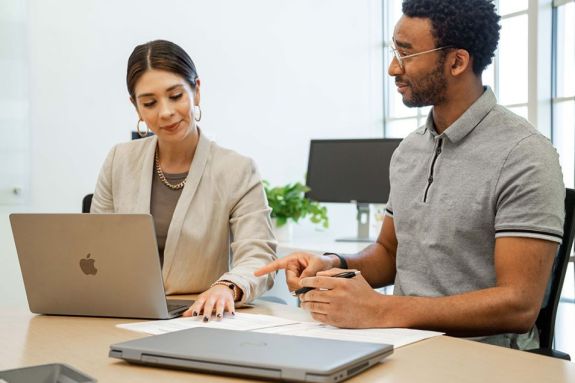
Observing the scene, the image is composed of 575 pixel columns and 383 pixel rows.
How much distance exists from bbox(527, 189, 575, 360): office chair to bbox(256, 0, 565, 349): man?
39 mm

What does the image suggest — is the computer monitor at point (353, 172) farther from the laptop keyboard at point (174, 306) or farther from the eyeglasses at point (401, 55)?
the laptop keyboard at point (174, 306)

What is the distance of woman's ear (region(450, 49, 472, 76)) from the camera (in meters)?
1.71

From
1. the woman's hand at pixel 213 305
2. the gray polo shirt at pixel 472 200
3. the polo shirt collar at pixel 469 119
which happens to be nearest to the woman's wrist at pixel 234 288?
the woman's hand at pixel 213 305

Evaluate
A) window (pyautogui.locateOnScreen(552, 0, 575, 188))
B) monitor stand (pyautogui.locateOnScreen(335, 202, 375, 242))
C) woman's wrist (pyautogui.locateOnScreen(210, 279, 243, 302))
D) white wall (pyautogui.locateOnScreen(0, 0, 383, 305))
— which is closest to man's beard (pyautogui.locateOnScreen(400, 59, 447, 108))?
woman's wrist (pyautogui.locateOnScreen(210, 279, 243, 302))

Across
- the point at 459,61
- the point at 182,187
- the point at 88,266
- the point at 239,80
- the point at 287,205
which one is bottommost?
the point at 287,205

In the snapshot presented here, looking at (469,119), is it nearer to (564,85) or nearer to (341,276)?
(341,276)

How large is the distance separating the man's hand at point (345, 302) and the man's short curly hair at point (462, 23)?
694mm

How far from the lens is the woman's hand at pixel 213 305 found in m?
1.49

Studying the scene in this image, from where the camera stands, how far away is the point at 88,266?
1.49m

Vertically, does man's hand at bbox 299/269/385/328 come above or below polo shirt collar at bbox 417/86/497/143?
below

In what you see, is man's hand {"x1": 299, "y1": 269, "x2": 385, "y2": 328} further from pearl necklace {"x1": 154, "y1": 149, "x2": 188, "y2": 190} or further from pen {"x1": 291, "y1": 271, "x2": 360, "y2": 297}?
pearl necklace {"x1": 154, "y1": 149, "x2": 188, "y2": 190}

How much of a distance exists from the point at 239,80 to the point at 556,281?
13.5 ft

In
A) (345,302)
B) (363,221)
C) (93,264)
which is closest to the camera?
(345,302)

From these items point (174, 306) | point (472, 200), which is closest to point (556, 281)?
point (472, 200)
